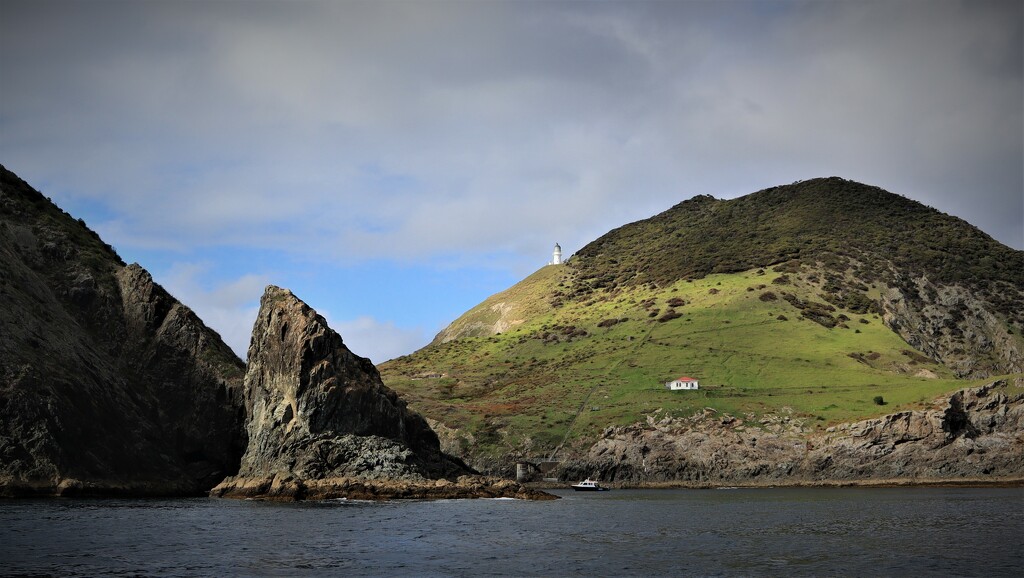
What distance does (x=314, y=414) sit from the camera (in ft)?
313

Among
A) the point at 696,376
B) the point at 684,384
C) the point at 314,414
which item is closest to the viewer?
the point at 314,414

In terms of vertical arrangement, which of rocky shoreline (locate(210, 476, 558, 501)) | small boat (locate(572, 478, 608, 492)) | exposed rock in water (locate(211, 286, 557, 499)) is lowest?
small boat (locate(572, 478, 608, 492))

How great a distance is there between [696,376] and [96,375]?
352ft

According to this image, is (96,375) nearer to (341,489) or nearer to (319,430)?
(319,430)

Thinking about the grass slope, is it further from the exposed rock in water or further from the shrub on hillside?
the exposed rock in water

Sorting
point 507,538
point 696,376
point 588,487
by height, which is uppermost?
point 696,376

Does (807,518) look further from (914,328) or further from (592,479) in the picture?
(914,328)

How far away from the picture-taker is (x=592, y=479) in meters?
136

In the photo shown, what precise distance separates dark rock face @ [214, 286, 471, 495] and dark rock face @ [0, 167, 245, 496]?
7828mm

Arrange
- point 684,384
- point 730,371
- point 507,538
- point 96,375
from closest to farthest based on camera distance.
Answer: point 507,538 → point 96,375 → point 684,384 → point 730,371

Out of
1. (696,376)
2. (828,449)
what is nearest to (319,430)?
(828,449)

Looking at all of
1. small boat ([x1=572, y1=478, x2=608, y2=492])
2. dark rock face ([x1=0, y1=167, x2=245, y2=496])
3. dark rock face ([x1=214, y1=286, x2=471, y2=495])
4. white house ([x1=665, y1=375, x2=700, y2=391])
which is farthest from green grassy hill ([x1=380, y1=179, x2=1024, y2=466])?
dark rock face ([x1=0, y1=167, x2=245, y2=496])

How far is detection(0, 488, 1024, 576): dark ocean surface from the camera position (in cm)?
4488

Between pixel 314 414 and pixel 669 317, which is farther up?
pixel 669 317
